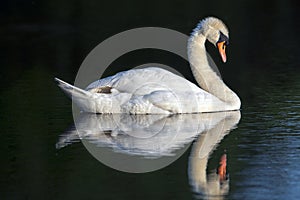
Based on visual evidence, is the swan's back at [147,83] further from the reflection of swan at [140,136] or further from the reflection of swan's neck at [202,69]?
the reflection of swan's neck at [202,69]

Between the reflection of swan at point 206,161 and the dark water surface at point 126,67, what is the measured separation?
6cm

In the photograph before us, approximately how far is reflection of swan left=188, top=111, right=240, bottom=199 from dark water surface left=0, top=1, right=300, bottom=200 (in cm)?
6

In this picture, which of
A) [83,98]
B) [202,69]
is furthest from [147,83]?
[202,69]

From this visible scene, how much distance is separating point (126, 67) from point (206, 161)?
25.2ft

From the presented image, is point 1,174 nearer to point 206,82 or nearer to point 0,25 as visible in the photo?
point 206,82

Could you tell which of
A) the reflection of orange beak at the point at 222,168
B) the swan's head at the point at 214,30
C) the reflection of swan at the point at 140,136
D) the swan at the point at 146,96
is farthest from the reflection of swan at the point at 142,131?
the swan's head at the point at 214,30

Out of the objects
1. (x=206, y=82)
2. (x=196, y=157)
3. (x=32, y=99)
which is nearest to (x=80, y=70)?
(x=32, y=99)

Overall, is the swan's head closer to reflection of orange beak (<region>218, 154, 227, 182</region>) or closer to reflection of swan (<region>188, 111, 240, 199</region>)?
reflection of swan (<region>188, 111, 240, 199</region>)

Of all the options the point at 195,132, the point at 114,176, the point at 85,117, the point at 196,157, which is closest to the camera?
the point at 114,176

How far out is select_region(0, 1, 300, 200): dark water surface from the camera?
26.7 ft

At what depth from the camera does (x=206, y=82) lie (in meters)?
12.1

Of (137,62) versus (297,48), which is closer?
(137,62)

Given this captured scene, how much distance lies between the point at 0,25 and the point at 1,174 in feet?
50.5

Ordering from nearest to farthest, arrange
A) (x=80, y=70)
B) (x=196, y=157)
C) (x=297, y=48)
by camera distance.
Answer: (x=196, y=157) → (x=80, y=70) → (x=297, y=48)
